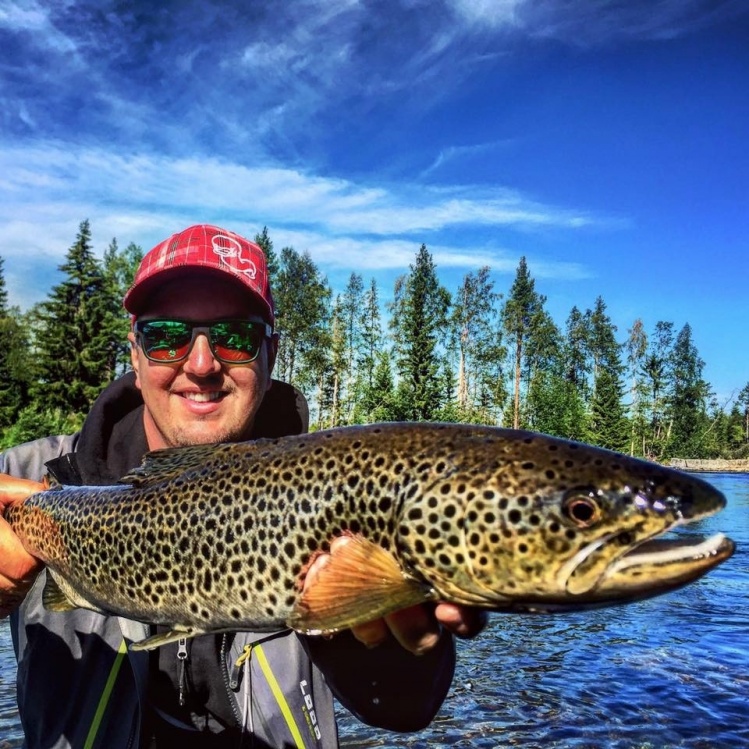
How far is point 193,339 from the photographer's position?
4711mm

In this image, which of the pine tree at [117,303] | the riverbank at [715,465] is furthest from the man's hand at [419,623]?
the riverbank at [715,465]

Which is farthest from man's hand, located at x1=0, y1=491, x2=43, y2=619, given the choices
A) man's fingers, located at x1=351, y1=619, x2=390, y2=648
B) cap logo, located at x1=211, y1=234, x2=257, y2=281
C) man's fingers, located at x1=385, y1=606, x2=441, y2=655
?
cap logo, located at x1=211, y1=234, x2=257, y2=281

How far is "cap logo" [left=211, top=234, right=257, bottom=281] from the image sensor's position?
487 cm

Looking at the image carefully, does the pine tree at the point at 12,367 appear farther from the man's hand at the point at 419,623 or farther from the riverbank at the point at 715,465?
the riverbank at the point at 715,465

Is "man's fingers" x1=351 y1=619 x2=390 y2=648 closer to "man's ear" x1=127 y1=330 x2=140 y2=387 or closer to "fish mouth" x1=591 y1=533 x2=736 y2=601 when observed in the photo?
"fish mouth" x1=591 y1=533 x2=736 y2=601

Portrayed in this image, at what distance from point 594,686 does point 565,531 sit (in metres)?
7.46

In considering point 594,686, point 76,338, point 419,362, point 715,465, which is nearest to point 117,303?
point 76,338

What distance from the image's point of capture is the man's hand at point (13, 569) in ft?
11.8

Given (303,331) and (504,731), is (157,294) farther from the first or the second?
(303,331)

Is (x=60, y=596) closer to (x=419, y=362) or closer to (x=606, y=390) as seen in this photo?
(x=419, y=362)

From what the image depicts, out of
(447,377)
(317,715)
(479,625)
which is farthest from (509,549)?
(447,377)

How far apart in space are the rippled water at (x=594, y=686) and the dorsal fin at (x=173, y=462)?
15.7 feet

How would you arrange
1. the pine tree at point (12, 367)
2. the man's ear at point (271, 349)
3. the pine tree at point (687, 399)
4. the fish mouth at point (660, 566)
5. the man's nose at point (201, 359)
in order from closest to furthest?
the fish mouth at point (660, 566) → the man's nose at point (201, 359) → the man's ear at point (271, 349) → the pine tree at point (12, 367) → the pine tree at point (687, 399)

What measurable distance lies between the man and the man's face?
0.01 metres
